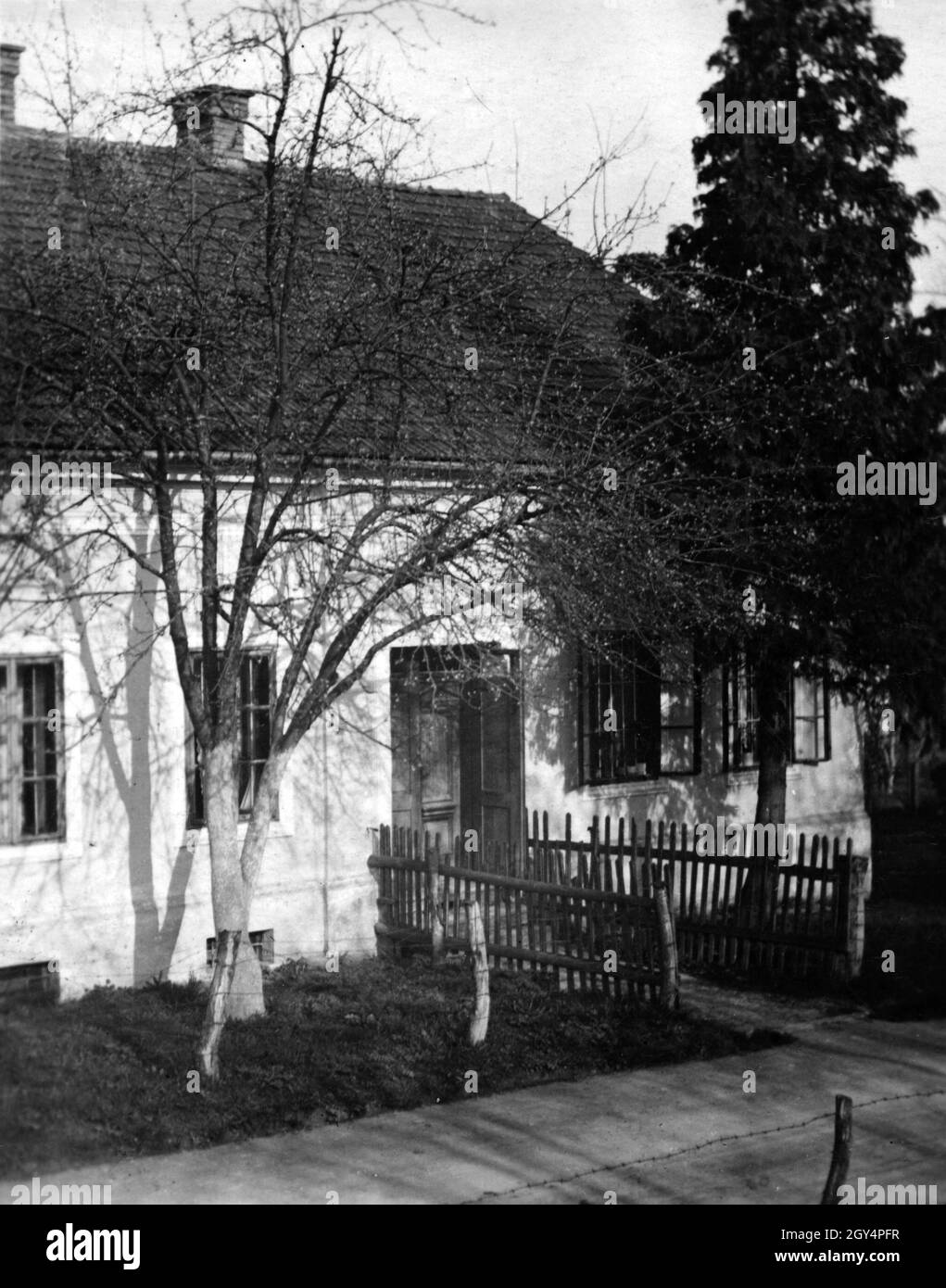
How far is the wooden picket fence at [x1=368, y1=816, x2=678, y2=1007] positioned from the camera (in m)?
10.9

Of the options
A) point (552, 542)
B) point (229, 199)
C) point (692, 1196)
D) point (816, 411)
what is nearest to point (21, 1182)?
point (692, 1196)

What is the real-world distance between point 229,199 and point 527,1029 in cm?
565

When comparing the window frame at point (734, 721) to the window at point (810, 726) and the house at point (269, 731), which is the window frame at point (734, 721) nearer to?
the house at point (269, 731)

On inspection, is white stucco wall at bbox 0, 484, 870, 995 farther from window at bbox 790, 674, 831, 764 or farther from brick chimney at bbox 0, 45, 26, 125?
brick chimney at bbox 0, 45, 26, 125

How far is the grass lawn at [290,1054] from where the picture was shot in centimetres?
804

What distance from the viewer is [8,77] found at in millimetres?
12555

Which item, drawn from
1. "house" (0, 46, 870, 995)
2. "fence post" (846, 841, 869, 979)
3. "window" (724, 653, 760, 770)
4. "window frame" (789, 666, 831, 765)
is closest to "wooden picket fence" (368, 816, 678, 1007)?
"house" (0, 46, 870, 995)

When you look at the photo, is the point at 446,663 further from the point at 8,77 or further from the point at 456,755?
the point at 8,77

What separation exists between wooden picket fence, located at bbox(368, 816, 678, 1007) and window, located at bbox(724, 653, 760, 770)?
3.03 metres

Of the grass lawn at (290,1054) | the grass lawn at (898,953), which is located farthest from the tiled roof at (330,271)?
the grass lawn at (898,953)

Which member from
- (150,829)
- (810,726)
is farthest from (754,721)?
(150,829)

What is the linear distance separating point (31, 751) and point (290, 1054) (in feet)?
9.74

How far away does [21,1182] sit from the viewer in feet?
23.7
